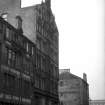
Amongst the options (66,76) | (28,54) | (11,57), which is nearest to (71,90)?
(66,76)

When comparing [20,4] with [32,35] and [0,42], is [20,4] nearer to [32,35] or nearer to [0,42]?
[32,35]

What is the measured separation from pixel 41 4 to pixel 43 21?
3185 millimetres

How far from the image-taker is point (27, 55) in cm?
4194

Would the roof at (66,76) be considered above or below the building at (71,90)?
above

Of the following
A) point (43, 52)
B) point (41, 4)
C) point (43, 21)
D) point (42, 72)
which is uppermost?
point (41, 4)

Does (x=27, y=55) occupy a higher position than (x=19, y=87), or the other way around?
(x=27, y=55)

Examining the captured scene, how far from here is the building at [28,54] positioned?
34.9 meters

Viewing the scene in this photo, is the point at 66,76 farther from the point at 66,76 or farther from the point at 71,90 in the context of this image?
the point at 71,90

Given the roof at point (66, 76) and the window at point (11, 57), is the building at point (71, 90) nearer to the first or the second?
the roof at point (66, 76)

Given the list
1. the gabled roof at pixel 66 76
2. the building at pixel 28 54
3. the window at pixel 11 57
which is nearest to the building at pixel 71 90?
the gabled roof at pixel 66 76

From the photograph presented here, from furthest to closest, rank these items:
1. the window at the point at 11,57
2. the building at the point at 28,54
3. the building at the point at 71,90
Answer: the building at the point at 71,90 < the window at the point at 11,57 < the building at the point at 28,54

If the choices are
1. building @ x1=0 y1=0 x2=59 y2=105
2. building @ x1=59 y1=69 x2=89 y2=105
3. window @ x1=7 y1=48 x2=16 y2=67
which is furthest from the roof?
window @ x1=7 y1=48 x2=16 y2=67

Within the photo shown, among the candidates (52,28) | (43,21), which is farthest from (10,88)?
(52,28)

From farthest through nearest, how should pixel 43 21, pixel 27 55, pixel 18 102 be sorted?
1. pixel 43 21
2. pixel 27 55
3. pixel 18 102
